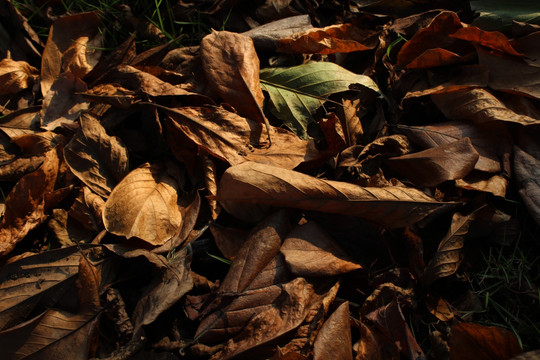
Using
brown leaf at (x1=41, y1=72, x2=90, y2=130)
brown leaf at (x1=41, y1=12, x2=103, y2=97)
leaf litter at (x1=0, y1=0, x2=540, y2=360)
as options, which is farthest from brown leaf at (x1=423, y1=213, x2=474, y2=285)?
brown leaf at (x1=41, y1=12, x2=103, y2=97)

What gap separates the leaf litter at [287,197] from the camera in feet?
4.63

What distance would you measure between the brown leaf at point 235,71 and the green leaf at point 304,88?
0.09 m

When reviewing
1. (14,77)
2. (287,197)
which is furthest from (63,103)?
(287,197)

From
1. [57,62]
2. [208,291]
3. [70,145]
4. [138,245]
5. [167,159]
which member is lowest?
[208,291]

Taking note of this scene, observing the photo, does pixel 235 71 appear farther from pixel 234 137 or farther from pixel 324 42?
pixel 324 42

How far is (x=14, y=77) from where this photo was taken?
6.56 ft

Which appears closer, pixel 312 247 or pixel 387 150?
pixel 312 247

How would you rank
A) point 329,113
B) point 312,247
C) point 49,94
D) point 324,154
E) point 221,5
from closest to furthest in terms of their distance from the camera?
point 312,247, point 324,154, point 329,113, point 49,94, point 221,5

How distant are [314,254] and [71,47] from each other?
5.13ft

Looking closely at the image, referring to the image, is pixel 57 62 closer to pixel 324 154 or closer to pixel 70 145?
pixel 70 145

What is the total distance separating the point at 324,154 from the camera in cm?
161

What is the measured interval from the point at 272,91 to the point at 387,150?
1.74 feet

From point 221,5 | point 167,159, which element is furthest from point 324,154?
point 221,5

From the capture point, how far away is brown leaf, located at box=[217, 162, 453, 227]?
4.68ft
